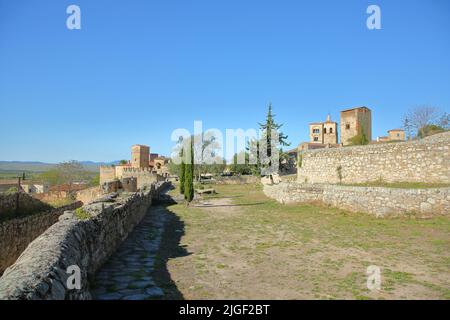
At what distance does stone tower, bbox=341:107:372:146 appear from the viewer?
42.8m

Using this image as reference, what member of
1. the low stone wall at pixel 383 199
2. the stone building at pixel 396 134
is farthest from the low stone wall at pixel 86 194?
the stone building at pixel 396 134

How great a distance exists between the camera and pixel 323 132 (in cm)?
9006

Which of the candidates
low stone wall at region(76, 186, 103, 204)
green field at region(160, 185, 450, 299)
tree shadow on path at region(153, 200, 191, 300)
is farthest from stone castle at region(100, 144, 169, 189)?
green field at region(160, 185, 450, 299)

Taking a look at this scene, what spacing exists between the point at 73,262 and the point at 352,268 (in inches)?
202

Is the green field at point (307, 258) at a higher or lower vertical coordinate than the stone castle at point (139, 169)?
lower

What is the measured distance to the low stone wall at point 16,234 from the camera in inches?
396

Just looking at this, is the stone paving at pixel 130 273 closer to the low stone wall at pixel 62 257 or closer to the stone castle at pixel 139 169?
the low stone wall at pixel 62 257

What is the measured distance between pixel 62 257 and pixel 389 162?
1729cm

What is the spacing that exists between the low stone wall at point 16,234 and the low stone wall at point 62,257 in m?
4.97

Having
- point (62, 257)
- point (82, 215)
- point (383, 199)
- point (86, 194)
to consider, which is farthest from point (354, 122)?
point (62, 257)

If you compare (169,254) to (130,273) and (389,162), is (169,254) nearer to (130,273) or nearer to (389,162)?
(130,273)
